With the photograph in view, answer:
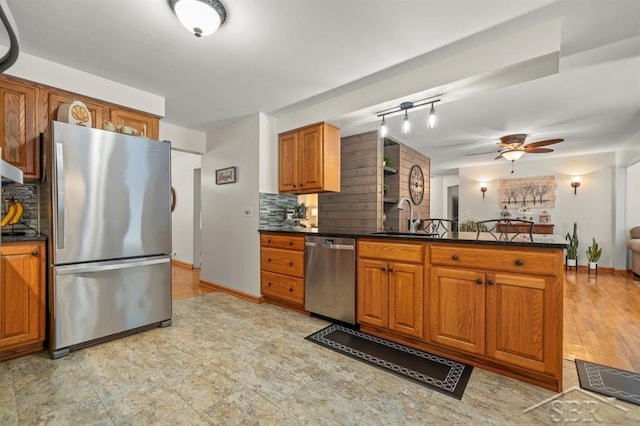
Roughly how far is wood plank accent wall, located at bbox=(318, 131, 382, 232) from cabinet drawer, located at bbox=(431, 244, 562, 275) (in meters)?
1.96

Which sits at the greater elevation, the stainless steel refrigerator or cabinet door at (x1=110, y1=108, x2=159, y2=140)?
cabinet door at (x1=110, y1=108, x2=159, y2=140)

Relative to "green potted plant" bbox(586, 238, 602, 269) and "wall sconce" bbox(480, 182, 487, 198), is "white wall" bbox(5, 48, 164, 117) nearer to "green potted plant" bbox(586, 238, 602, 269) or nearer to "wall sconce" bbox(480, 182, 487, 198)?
"wall sconce" bbox(480, 182, 487, 198)

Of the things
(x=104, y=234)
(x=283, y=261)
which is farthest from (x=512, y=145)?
(x=104, y=234)

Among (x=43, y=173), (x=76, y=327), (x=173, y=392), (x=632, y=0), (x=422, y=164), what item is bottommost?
(x=173, y=392)

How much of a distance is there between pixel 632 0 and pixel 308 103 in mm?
2708

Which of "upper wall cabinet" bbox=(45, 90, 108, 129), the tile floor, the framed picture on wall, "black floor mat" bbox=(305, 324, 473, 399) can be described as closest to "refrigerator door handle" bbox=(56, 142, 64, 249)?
"upper wall cabinet" bbox=(45, 90, 108, 129)

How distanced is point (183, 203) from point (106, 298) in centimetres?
401

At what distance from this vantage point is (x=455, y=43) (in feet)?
7.56

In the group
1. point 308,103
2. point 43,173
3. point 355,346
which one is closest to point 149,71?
point 43,173

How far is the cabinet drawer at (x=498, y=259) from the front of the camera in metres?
1.92

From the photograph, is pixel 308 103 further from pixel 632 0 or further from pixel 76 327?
pixel 76 327

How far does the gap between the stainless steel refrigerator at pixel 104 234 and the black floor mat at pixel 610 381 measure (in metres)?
3.43

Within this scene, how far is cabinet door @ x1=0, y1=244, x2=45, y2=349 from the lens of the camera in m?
2.21

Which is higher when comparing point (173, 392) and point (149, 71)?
point (149, 71)
